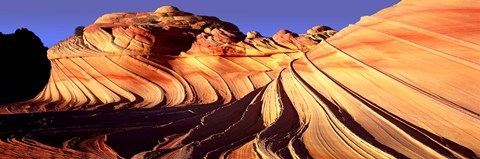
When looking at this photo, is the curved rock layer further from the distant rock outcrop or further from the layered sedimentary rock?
the distant rock outcrop

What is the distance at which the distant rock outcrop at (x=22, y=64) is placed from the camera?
122ft

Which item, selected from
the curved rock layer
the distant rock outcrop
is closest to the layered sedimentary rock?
the curved rock layer

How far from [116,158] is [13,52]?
3555 centimetres

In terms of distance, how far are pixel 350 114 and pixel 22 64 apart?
123 ft

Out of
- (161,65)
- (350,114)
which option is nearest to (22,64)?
(161,65)

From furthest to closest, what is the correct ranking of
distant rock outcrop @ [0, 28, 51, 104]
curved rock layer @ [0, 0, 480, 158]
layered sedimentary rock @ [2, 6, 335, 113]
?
distant rock outcrop @ [0, 28, 51, 104] < layered sedimentary rock @ [2, 6, 335, 113] < curved rock layer @ [0, 0, 480, 158]

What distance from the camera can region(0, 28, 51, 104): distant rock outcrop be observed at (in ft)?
122

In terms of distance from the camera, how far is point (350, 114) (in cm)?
793

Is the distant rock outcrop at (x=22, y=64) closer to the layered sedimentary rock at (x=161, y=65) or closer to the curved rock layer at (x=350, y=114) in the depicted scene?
the layered sedimentary rock at (x=161, y=65)

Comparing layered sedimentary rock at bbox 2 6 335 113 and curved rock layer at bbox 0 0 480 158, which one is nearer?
curved rock layer at bbox 0 0 480 158

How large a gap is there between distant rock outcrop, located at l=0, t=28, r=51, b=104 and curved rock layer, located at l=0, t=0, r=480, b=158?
26.4 m

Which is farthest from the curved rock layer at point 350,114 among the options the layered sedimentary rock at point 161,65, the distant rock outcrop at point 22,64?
the distant rock outcrop at point 22,64

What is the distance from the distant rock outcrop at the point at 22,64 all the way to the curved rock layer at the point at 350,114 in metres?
26.4

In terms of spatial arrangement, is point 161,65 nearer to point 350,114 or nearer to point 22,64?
point 350,114
